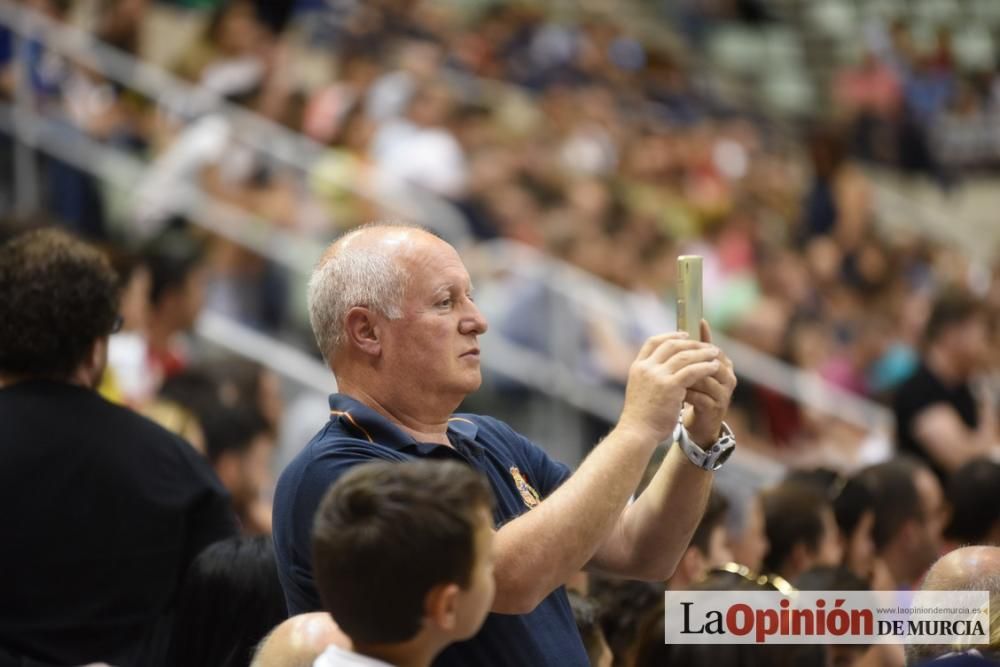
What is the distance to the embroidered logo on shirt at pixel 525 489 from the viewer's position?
2.96 m

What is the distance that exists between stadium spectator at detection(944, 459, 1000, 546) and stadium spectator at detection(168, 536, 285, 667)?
2.42 metres

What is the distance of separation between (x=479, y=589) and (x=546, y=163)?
28.7 feet

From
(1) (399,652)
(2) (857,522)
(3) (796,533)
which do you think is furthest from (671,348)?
(2) (857,522)

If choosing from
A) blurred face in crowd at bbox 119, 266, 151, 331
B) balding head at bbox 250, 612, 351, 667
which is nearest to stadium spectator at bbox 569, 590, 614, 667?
balding head at bbox 250, 612, 351, 667

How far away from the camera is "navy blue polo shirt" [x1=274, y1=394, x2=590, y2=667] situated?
8.95 ft

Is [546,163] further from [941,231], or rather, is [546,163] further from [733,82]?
[733,82]

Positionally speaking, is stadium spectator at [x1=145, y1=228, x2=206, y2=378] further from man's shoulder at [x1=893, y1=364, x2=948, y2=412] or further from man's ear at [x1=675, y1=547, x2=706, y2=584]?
man's shoulder at [x1=893, y1=364, x2=948, y2=412]

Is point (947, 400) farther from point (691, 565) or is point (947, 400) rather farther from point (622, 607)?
point (622, 607)

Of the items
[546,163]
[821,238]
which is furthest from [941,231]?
[546,163]

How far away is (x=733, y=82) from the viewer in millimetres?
17781

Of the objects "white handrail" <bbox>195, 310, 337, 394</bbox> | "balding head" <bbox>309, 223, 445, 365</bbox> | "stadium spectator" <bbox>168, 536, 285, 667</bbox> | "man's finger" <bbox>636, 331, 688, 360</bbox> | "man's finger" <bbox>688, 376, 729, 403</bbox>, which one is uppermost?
"white handrail" <bbox>195, 310, 337, 394</bbox>

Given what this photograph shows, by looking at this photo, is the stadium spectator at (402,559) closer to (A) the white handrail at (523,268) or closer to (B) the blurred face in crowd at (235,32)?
(A) the white handrail at (523,268)

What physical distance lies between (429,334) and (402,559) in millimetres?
728

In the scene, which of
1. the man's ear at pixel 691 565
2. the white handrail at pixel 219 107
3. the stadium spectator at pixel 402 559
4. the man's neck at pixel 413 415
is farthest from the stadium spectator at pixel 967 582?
the white handrail at pixel 219 107
